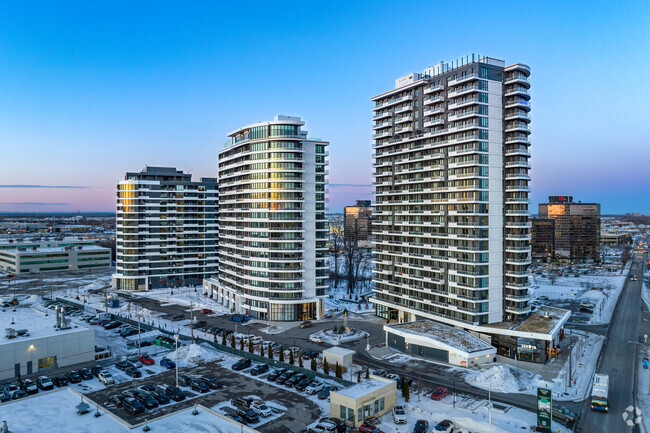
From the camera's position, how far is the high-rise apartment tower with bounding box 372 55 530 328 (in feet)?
276

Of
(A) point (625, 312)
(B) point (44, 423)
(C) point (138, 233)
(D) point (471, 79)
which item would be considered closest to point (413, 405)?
(B) point (44, 423)

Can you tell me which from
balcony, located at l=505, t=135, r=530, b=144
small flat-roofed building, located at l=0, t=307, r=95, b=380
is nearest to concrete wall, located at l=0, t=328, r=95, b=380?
small flat-roofed building, located at l=0, t=307, r=95, b=380

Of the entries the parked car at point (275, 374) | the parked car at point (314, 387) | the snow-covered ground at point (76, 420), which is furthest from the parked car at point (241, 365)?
the snow-covered ground at point (76, 420)

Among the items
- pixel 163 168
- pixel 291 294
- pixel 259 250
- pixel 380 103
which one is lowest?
pixel 291 294

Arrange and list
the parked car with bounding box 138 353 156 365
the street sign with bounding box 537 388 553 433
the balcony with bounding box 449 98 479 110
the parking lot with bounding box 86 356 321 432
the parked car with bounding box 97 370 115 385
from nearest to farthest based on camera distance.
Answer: the street sign with bounding box 537 388 553 433
the parking lot with bounding box 86 356 321 432
the parked car with bounding box 97 370 115 385
the parked car with bounding box 138 353 156 365
the balcony with bounding box 449 98 479 110

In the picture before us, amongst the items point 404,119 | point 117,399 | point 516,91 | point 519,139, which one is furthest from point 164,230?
point 516,91

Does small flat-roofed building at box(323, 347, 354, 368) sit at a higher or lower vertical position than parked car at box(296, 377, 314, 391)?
higher

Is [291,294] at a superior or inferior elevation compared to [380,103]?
inferior

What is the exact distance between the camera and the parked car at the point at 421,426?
2005 inches

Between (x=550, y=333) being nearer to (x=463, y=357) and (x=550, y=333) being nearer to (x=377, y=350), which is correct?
(x=463, y=357)

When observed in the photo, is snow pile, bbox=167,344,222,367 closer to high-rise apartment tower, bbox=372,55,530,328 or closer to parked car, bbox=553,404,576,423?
high-rise apartment tower, bbox=372,55,530,328

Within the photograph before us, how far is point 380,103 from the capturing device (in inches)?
4284

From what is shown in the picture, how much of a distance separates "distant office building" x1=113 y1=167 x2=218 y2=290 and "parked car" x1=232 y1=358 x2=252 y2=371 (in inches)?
3580

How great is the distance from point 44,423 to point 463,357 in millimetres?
58868
